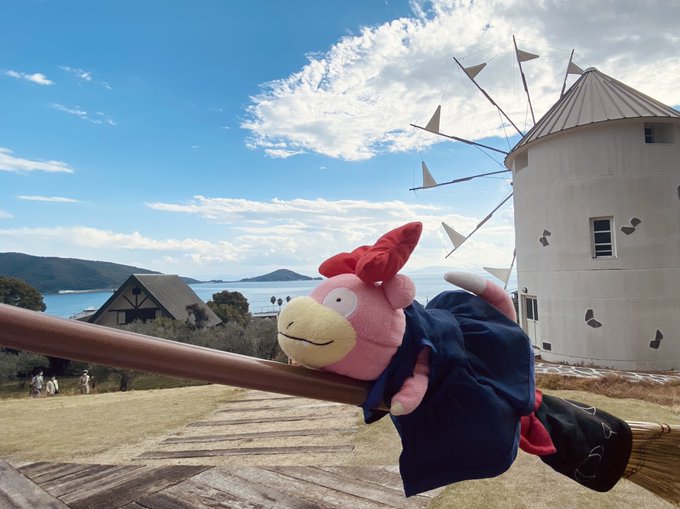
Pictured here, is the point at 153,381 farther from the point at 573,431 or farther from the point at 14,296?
the point at 573,431

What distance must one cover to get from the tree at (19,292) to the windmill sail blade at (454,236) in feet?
45.1

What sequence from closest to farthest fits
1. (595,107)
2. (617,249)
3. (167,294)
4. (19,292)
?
(617,249)
(595,107)
(19,292)
(167,294)

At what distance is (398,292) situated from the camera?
116 cm

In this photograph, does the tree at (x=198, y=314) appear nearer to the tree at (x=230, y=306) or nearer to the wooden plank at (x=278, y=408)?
the tree at (x=230, y=306)

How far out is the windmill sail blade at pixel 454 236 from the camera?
576 inches

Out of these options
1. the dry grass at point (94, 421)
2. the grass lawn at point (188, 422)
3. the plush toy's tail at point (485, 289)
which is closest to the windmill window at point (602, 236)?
the grass lawn at point (188, 422)

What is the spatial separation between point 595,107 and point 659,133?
1.49 m

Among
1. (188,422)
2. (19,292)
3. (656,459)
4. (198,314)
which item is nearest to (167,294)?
(198,314)

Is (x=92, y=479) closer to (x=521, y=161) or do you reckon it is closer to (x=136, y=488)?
(x=136, y=488)

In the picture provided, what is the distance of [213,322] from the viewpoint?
1831 cm

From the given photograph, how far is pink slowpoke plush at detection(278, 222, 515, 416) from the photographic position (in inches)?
44.3

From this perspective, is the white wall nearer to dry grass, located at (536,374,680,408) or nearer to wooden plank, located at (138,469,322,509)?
dry grass, located at (536,374,680,408)

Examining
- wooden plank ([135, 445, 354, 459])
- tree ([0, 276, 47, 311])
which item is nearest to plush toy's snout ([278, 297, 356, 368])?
wooden plank ([135, 445, 354, 459])

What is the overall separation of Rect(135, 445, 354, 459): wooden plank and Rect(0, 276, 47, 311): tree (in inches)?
548
